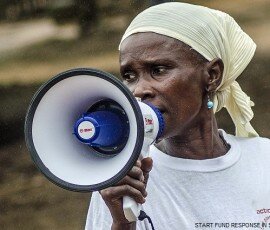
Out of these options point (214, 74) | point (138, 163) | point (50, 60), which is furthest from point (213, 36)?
point (50, 60)

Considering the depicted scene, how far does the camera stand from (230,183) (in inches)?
112

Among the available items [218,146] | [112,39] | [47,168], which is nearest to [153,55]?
[218,146]

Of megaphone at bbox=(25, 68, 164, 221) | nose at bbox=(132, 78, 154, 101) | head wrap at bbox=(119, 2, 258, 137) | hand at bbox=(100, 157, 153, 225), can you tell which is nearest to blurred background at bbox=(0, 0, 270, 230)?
head wrap at bbox=(119, 2, 258, 137)

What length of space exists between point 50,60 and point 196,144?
2.41 meters

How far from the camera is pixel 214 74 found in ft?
9.61

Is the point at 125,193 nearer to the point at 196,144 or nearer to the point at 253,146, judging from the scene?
the point at 196,144

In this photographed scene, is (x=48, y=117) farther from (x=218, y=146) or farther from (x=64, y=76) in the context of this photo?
(x=218, y=146)

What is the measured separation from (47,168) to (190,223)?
670 mm

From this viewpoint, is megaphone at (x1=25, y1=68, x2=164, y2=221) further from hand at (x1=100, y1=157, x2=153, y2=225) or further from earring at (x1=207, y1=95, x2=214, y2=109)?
earring at (x1=207, y1=95, x2=214, y2=109)

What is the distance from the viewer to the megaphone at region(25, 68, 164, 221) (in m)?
2.18

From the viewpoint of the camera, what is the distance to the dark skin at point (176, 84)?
270cm

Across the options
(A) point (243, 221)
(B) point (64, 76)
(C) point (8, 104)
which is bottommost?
(C) point (8, 104)

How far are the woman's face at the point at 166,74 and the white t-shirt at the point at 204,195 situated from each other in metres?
0.16

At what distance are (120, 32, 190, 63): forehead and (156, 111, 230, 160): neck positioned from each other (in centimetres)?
30
